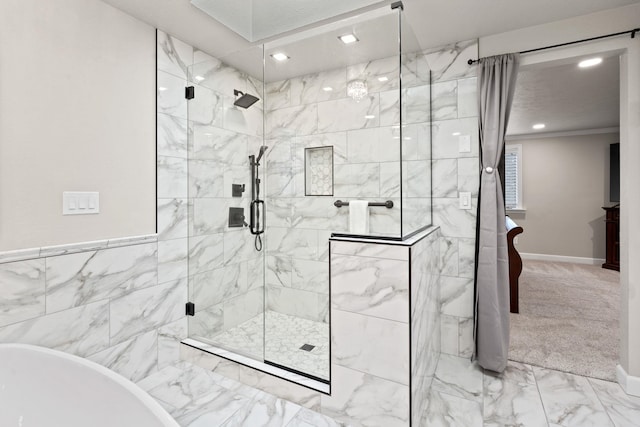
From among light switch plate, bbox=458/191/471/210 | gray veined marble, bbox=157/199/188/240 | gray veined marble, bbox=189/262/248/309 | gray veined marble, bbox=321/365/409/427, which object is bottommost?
gray veined marble, bbox=321/365/409/427

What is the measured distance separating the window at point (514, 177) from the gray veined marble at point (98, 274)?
6.82 m

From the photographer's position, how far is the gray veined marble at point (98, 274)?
5.82 feet

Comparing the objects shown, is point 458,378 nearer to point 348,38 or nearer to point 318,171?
point 318,171

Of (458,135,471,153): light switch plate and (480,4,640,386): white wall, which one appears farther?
(458,135,471,153): light switch plate

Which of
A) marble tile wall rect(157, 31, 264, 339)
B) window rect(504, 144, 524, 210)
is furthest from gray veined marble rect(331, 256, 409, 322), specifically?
window rect(504, 144, 524, 210)

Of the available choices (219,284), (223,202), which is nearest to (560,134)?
(223,202)

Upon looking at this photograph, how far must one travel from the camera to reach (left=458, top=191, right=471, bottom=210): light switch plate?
96.2 inches

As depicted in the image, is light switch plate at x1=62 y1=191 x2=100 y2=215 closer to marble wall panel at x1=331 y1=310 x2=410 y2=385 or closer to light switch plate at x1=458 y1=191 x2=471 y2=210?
marble wall panel at x1=331 y1=310 x2=410 y2=385

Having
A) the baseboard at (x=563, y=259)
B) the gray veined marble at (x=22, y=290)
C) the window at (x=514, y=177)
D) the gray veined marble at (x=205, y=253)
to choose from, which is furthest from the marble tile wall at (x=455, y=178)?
the baseboard at (x=563, y=259)

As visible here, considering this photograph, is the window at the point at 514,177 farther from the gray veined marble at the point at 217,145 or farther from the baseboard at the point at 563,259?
the gray veined marble at the point at 217,145

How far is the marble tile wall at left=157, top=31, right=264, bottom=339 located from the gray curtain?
164 cm

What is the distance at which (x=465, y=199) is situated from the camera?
2.45m

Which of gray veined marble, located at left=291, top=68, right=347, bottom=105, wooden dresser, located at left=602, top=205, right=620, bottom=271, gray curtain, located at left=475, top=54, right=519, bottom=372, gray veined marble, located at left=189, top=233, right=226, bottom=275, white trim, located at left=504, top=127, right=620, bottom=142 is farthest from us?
white trim, located at left=504, top=127, right=620, bottom=142

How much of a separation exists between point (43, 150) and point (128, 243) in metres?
0.69
